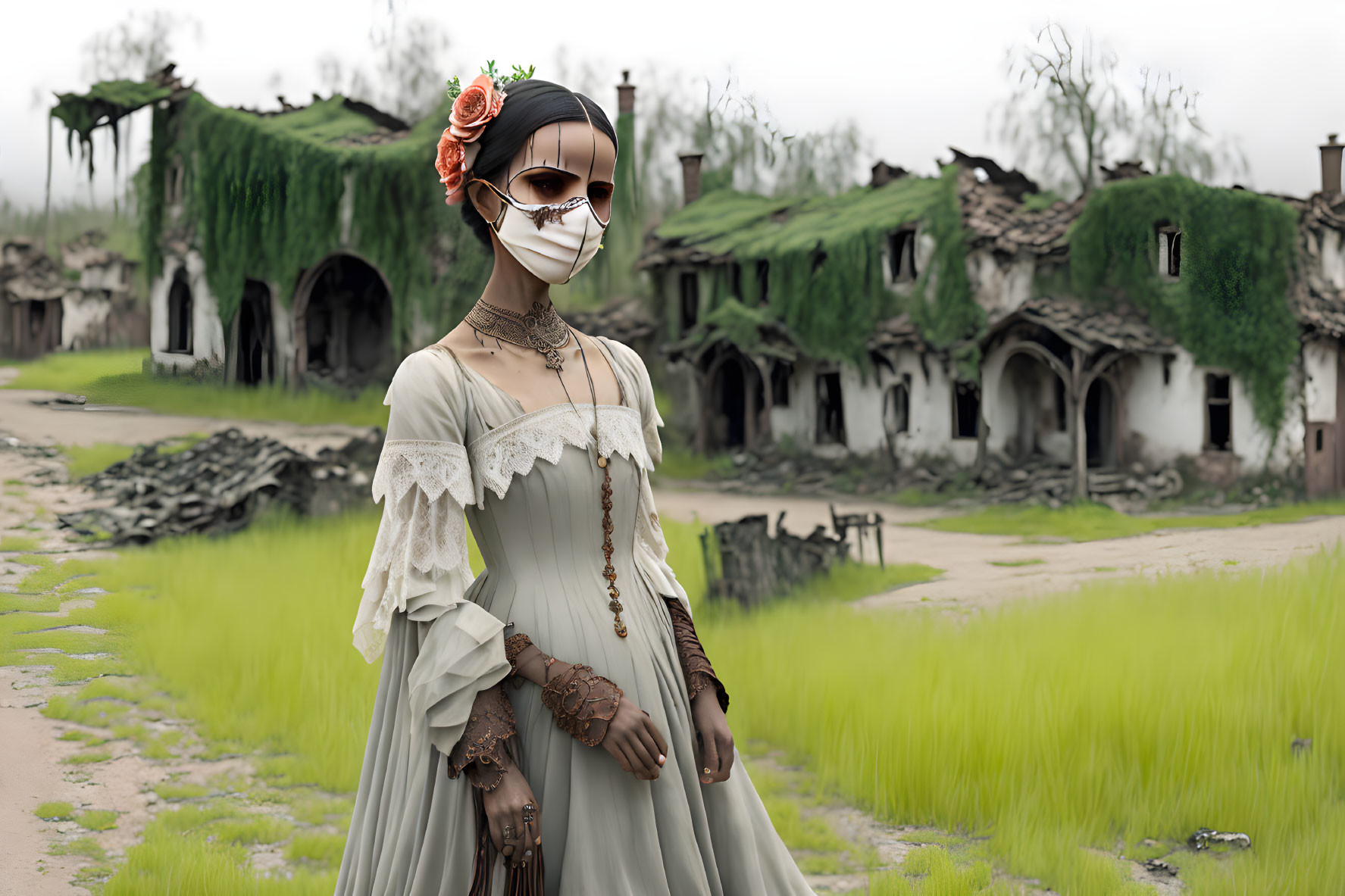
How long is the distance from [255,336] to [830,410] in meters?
9.13

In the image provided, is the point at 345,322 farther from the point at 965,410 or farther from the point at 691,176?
the point at 965,410

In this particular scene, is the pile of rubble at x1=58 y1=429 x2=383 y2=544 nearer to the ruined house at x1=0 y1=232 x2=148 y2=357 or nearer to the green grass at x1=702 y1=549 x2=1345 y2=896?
the ruined house at x1=0 y1=232 x2=148 y2=357

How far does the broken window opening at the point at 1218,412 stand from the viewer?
884 cm

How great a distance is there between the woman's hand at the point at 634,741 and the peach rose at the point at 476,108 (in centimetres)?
100

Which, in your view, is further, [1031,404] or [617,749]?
[1031,404]

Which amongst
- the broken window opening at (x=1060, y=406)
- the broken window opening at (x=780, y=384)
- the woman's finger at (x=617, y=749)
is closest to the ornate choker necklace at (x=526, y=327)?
the woman's finger at (x=617, y=749)

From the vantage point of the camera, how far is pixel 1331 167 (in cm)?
651

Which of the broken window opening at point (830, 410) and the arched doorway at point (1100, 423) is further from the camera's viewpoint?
the broken window opening at point (830, 410)

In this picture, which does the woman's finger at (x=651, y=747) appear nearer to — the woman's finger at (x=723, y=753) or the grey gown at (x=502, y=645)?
the grey gown at (x=502, y=645)

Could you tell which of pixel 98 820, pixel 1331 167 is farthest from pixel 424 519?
pixel 1331 167

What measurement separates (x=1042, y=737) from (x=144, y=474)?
16.3ft

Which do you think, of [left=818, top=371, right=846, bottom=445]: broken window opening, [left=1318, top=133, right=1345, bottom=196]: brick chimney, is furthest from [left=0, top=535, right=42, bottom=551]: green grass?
[left=818, top=371, right=846, bottom=445]: broken window opening

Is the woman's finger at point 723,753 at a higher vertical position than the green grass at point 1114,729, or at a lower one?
higher

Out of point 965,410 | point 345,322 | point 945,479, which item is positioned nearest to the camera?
point 345,322
